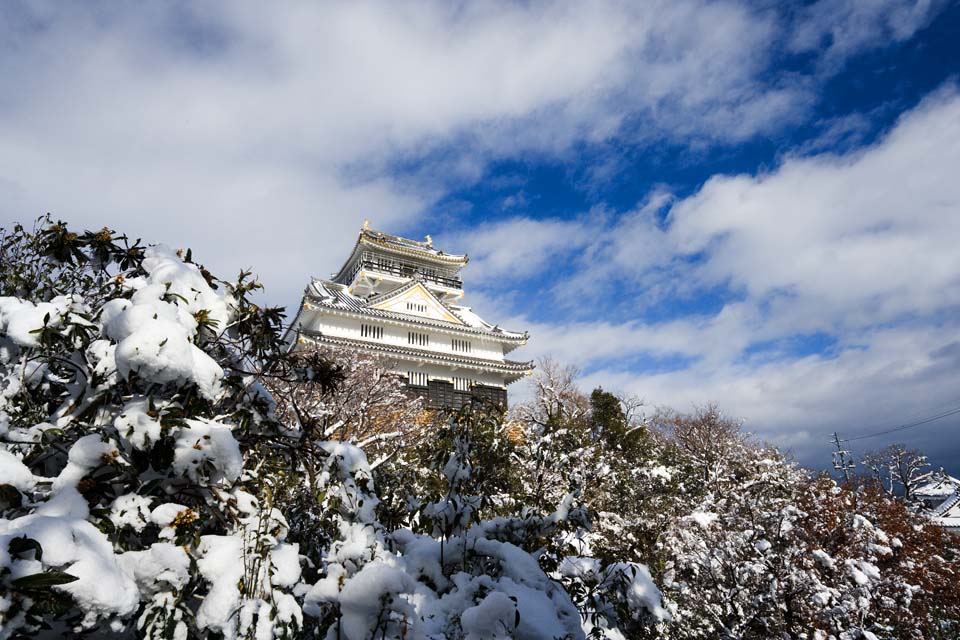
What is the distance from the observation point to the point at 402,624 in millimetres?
2141

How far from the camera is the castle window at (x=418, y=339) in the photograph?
25641mm

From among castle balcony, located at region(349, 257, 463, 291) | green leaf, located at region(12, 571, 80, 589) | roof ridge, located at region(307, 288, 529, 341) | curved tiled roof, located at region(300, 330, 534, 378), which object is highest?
castle balcony, located at region(349, 257, 463, 291)

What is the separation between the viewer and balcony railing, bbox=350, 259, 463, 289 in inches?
1220

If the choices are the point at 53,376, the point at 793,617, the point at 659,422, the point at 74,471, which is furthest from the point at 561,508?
the point at 659,422

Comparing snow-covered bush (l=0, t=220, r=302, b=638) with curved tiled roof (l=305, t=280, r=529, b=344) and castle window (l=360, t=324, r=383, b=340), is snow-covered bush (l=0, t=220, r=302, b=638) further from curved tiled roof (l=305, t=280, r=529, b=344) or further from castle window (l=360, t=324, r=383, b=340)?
castle window (l=360, t=324, r=383, b=340)

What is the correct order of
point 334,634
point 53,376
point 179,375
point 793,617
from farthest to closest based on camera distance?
point 793,617 < point 53,376 < point 179,375 < point 334,634

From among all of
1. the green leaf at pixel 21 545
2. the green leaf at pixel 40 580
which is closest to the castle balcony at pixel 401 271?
the green leaf at pixel 21 545

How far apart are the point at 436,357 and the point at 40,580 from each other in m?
22.8

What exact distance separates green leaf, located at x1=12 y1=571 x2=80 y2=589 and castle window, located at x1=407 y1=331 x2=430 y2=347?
23.8 metres

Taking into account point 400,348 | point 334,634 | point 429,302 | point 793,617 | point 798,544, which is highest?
point 429,302

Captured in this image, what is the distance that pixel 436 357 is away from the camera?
24.5m

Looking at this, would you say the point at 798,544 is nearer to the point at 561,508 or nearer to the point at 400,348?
the point at 561,508

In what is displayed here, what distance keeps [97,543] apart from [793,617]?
22.7 ft

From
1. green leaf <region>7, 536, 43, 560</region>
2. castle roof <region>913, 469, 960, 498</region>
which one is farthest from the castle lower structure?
castle roof <region>913, 469, 960, 498</region>
